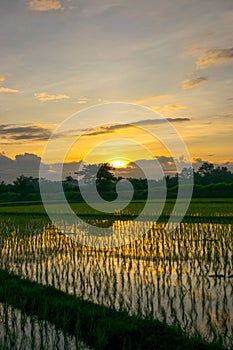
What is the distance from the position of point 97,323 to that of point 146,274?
96.5 inches

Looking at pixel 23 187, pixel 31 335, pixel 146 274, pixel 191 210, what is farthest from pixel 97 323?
pixel 23 187

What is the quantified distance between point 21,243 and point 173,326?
722 centimetres

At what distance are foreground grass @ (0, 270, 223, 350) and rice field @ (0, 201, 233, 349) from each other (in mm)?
178

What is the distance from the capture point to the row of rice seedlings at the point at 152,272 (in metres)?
4.89

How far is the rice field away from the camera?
4617 mm

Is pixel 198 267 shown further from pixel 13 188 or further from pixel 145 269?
pixel 13 188

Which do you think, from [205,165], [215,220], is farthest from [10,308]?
[205,165]

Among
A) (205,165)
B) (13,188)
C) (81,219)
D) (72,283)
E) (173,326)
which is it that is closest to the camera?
(173,326)

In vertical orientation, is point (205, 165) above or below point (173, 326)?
above

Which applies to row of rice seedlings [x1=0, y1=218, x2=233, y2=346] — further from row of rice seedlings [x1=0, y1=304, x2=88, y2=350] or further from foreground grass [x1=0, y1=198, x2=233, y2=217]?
foreground grass [x1=0, y1=198, x2=233, y2=217]

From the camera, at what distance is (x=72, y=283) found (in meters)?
6.37

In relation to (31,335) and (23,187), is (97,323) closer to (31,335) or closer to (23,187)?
(31,335)

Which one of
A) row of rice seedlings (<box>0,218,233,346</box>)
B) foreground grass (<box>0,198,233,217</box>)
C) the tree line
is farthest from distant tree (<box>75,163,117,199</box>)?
row of rice seedlings (<box>0,218,233,346</box>)

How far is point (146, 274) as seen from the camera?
6.81 m
